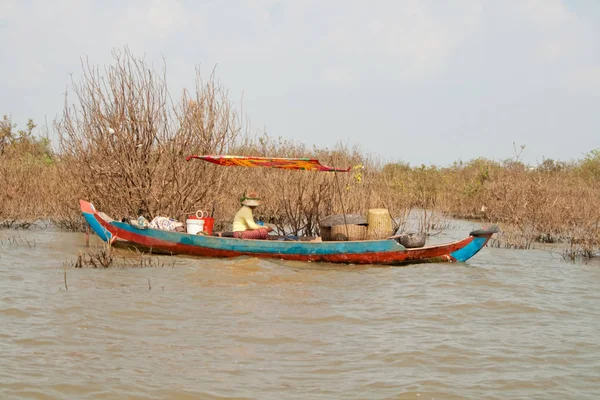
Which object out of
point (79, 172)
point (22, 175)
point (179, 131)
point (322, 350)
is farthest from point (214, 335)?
point (22, 175)

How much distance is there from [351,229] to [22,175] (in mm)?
9983

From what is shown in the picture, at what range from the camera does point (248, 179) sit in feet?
54.7

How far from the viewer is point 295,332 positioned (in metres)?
6.93

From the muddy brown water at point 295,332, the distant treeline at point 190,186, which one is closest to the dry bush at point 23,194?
the distant treeline at point 190,186

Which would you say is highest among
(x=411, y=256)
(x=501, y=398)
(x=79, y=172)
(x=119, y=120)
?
(x=119, y=120)

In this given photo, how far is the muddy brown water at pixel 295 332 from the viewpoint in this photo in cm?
529

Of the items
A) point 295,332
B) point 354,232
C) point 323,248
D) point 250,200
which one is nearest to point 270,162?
point 250,200

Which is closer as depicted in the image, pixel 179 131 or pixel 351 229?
pixel 351 229

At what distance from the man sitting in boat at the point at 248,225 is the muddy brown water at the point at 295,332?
21.0 inches

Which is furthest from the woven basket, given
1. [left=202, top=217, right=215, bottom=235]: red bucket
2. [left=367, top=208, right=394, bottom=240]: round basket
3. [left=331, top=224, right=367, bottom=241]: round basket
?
[left=202, top=217, right=215, bottom=235]: red bucket

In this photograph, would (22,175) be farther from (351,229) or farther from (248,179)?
(351,229)

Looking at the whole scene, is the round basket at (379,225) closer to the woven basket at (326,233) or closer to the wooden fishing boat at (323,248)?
the wooden fishing boat at (323,248)

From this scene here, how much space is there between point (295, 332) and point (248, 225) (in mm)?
5100

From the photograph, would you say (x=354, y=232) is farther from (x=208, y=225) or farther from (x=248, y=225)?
(x=208, y=225)
